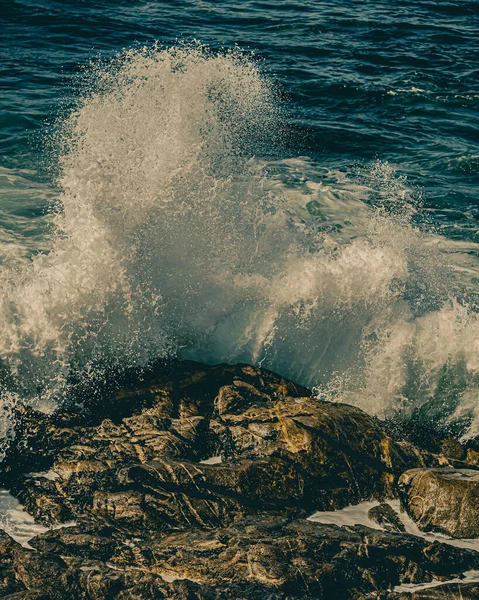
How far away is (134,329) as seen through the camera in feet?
25.3

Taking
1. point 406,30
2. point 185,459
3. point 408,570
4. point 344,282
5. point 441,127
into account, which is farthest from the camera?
point 406,30

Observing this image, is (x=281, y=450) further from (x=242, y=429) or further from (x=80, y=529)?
(x=80, y=529)

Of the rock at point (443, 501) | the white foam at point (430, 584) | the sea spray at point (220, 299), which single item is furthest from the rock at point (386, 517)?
the sea spray at point (220, 299)

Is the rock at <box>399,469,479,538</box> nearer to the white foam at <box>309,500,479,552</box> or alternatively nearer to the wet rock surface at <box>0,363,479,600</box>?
the white foam at <box>309,500,479,552</box>

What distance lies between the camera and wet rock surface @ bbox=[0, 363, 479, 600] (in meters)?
4.84

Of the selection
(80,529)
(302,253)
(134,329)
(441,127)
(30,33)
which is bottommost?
(80,529)

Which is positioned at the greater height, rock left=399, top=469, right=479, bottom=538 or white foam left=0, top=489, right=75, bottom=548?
rock left=399, top=469, right=479, bottom=538

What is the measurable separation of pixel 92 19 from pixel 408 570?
17617 mm

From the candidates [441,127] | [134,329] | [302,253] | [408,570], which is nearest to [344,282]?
[302,253]

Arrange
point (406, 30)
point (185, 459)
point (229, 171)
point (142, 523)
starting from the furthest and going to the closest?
point (406, 30)
point (229, 171)
point (185, 459)
point (142, 523)

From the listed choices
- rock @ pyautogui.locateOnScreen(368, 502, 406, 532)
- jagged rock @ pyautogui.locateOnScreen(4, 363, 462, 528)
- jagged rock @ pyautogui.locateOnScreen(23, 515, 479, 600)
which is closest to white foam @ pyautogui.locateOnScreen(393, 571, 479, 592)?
jagged rock @ pyautogui.locateOnScreen(23, 515, 479, 600)

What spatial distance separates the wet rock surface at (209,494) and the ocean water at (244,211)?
0.73 metres

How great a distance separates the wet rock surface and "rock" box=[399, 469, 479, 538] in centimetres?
20

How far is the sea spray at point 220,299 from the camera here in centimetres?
752
